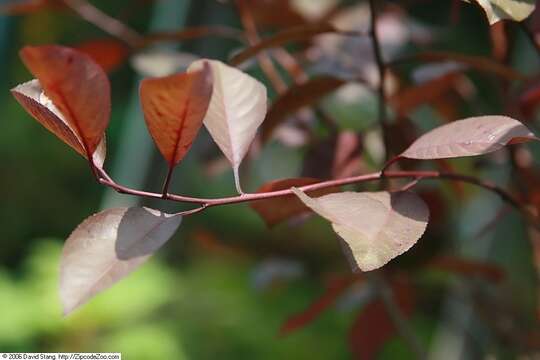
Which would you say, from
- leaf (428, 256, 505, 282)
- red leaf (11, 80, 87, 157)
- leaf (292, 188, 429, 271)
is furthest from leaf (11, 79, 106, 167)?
leaf (428, 256, 505, 282)

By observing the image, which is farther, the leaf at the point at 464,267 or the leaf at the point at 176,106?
the leaf at the point at 464,267

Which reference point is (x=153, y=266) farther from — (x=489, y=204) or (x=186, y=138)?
(x=186, y=138)

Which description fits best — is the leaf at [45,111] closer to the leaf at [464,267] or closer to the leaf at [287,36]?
the leaf at [287,36]

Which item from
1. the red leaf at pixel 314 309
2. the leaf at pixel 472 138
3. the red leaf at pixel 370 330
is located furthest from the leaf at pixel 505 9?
the red leaf at pixel 370 330

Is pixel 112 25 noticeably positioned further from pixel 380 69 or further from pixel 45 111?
pixel 45 111

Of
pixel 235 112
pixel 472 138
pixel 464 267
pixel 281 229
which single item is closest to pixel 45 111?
pixel 235 112
